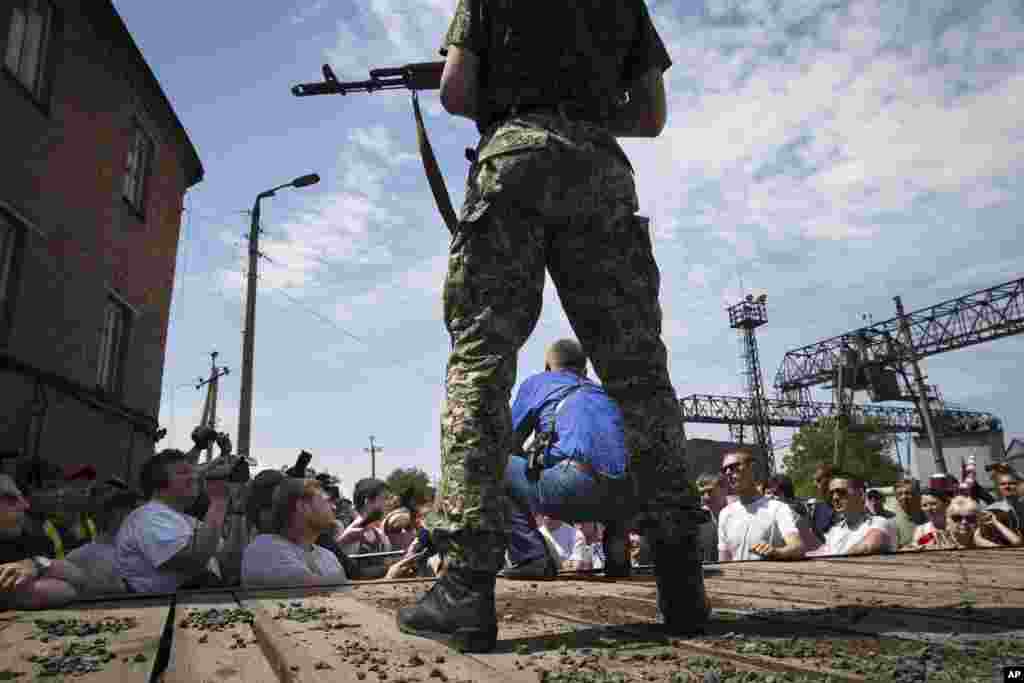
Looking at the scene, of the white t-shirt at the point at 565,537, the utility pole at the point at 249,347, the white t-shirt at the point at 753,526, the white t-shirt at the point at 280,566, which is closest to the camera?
the white t-shirt at the point at 280,566

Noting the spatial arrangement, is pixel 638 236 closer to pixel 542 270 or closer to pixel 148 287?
pixel 542 270

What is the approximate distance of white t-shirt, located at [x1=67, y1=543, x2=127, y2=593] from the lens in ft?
12.1

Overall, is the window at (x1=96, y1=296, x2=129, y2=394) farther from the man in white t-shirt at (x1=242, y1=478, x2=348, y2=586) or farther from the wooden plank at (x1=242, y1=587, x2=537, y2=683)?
the wooden plank at (x1=242, y1=587, x2=537, y2=683)

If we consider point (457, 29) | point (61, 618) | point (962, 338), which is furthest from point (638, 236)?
point (962, 338)

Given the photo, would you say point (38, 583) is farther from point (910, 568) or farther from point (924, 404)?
point (924, 404)

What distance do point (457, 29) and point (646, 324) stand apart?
1135 millimetres

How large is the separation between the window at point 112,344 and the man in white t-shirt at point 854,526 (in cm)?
1104

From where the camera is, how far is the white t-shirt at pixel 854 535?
5.39 meters

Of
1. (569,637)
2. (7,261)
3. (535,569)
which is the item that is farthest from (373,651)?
(7,261)

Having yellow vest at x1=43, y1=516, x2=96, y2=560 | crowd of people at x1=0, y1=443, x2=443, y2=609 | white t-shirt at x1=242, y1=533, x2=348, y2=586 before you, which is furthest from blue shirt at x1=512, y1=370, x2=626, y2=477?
yellow vest at x1=43, y1=516, x2=96, y2=560

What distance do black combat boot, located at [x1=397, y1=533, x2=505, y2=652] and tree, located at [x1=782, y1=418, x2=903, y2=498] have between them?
39288mm

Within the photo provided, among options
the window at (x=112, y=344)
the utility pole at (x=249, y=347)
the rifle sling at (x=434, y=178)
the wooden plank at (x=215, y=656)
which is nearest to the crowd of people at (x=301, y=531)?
the wooden plank at (x=215, y=656)

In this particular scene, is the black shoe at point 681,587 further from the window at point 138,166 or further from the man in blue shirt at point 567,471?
the window at point 138,166

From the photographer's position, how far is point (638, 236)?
2191mm
